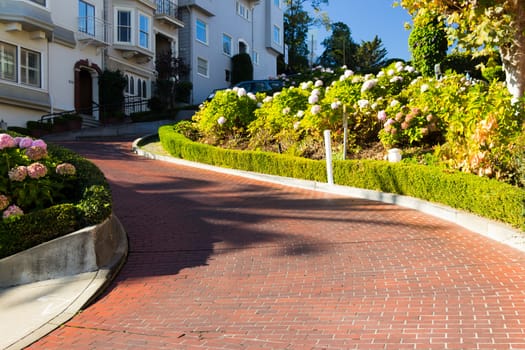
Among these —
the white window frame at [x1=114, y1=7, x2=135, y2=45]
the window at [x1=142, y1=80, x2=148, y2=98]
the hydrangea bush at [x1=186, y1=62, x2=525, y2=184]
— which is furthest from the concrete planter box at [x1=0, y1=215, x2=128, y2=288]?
the window at [x1=142, y1=80, x2=148, y2=98]

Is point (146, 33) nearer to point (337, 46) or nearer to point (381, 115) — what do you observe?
point (381, 115)

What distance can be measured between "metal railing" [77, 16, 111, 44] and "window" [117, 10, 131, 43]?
0.86 meters

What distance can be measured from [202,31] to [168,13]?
356 centimetres

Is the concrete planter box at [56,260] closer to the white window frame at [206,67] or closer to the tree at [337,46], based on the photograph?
the white window frame at [206,67]

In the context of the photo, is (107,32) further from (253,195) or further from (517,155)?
(517,155)

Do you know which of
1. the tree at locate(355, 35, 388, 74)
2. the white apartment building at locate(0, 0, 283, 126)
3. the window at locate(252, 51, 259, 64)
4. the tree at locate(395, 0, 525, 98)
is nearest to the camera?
the tree at locate(395, 0, 525, 98)

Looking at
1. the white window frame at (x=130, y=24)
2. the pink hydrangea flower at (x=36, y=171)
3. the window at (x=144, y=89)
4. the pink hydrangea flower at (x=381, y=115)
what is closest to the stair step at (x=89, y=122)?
the white window frame at (x=130, y=24)

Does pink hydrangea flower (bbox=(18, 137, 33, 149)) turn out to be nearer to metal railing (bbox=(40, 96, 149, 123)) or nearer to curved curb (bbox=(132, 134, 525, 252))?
curved curb (bbox=(132, 134, 525, 252))

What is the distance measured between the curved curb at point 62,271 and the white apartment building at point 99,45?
1597 centimetres

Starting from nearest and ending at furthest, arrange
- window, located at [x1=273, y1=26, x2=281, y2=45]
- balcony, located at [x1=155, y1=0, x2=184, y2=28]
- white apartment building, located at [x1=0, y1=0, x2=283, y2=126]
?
white apartment building, located at [x1=0, y1=0, x2=283, y2=126] → balcony, located at [x1=155, y1=0, x2=184, y2=28] → window, located at [x1=273, y1=26, x2=281, y2=45]

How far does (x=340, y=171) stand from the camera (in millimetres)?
10938

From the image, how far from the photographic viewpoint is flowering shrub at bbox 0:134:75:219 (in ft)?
21.7

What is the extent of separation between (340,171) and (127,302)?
652 centimetres

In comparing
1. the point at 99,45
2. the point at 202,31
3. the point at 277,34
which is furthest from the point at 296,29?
the point at 99,45
